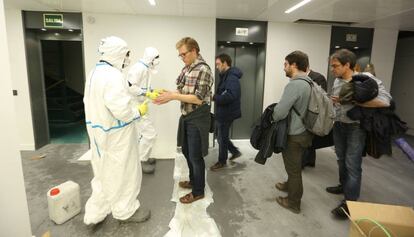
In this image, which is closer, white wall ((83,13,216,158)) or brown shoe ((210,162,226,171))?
brown shoe ((210,162,226,171))

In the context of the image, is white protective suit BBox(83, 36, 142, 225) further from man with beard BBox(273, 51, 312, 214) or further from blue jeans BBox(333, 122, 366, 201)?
blue jeans BBox(333, 122, 366, 201)

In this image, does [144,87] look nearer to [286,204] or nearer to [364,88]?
[286,204]

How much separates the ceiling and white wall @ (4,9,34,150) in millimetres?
286

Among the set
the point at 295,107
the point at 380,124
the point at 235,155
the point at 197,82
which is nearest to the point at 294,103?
the point at 295,107

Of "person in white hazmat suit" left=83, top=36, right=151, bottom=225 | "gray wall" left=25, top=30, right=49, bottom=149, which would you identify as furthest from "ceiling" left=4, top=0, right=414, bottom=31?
"person in white hazmat suit" left=83, top=36, right=151, bottom=225

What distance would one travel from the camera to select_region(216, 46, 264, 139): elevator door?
467 cm

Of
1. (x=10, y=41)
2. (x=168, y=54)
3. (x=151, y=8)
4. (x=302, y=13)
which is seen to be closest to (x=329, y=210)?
(x=302, y=13)

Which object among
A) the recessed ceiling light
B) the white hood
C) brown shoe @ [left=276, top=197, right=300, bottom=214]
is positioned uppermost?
the recessed ceiling light

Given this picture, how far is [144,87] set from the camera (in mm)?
3264

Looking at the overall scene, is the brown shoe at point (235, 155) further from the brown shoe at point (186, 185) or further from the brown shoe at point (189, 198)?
the brown shoe at point (189, 198)

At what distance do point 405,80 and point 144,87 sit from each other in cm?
606

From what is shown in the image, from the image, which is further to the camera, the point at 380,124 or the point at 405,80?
the point at 405,80

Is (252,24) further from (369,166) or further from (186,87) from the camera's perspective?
(369,166)

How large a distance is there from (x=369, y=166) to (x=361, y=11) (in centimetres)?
232
